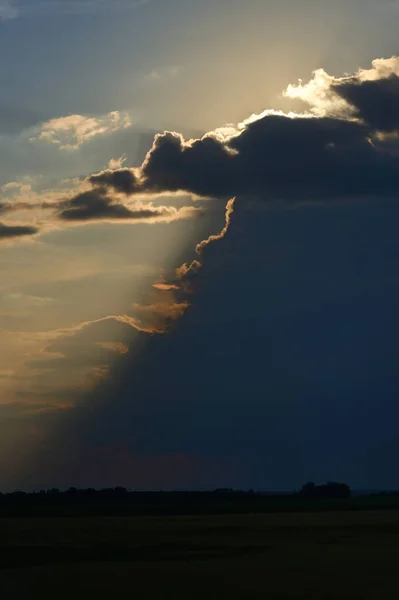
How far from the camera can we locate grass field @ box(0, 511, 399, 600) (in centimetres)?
3984

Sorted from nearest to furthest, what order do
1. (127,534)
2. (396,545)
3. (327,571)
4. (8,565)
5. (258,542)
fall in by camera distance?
(327,571) → (8,565) → (396,545) → (258,542) → (127,534)

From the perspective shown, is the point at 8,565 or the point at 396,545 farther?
the point at 396,545

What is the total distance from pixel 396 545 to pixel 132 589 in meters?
27.2

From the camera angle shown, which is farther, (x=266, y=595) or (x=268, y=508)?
(x=268, y=508)

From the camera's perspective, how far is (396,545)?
63.1 m

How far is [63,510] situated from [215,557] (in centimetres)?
9262

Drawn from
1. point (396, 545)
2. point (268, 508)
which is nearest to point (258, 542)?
point (396, 545)

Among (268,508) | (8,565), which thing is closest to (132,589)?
(8,565)

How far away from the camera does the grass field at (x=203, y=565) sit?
131 ft

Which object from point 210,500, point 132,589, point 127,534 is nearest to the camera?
point 132,589

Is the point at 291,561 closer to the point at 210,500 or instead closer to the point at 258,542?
the point at 258,542

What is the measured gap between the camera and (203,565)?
165ft

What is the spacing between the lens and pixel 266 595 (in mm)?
37656

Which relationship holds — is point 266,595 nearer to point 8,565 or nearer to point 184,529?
point 8,565
